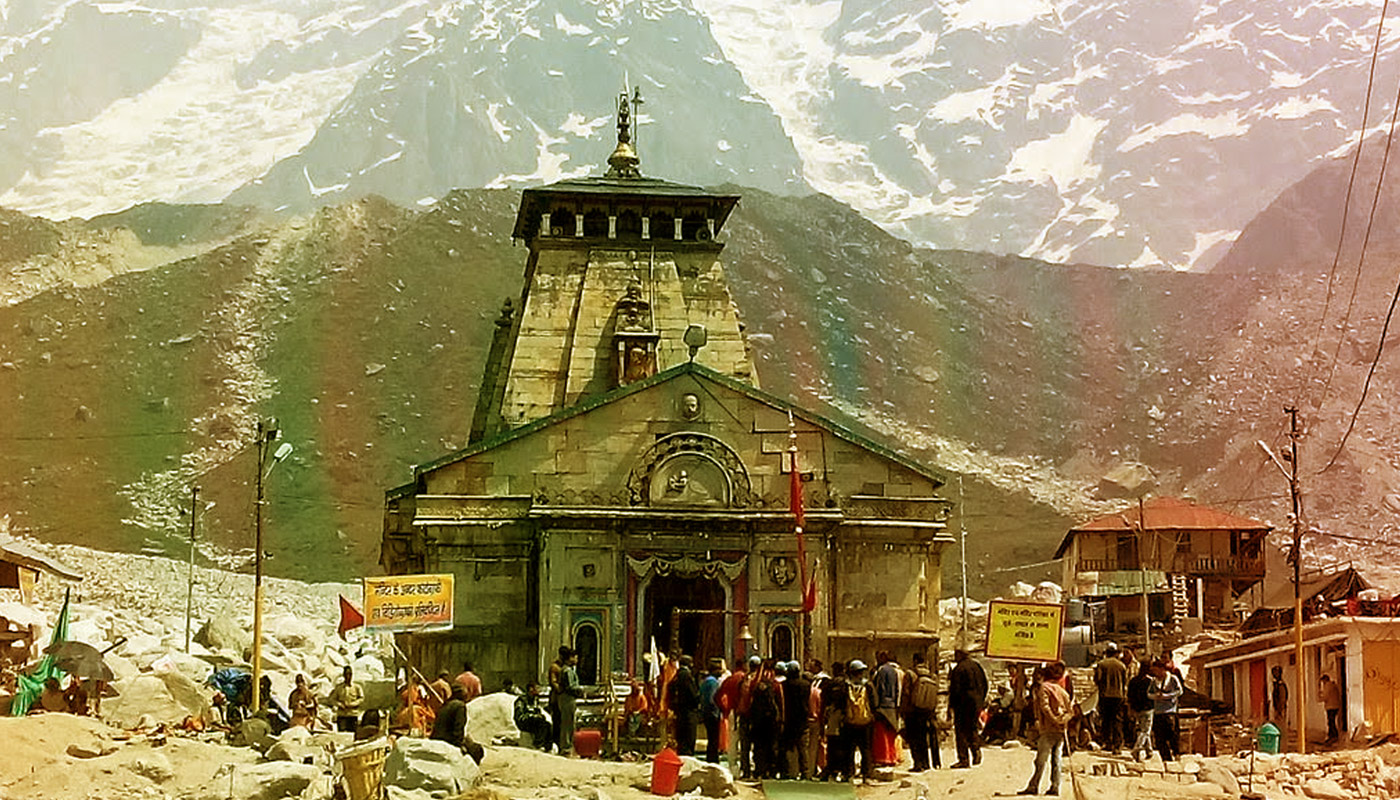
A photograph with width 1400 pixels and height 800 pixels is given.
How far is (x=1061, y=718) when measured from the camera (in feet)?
66.0

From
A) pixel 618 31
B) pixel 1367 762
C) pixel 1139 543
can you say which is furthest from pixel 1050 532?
pixel 1367 762

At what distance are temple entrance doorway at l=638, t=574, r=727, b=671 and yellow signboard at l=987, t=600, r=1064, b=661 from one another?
1147 centimetres

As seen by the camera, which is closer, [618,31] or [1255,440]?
[618,31]

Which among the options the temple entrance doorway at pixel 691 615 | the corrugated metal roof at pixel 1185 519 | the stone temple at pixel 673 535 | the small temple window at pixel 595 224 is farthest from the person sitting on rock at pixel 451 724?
the corrugated metal roof at pixel 1185 519

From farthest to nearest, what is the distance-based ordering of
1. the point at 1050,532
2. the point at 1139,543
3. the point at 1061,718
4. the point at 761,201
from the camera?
the point at 761,201 → the point at 1050,532 → the point at 1139,543 → the point at 1061,718

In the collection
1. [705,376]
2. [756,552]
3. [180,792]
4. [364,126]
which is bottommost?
[180,792]

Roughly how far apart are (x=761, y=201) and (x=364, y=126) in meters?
27.0

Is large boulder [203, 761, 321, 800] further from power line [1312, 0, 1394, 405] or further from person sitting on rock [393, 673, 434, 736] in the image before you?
power line [1312, 0, 1394, 405]

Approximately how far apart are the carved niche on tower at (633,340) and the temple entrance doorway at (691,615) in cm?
579

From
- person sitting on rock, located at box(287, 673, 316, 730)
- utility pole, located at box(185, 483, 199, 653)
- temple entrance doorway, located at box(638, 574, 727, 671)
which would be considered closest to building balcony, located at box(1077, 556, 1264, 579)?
temple entrance doorway, located at box(638, 574, 727, 671)

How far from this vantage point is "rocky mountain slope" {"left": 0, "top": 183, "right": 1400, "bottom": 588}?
6400 centimetres

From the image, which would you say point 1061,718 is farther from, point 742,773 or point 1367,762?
point 1367,762

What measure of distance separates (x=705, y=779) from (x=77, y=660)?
487 inches

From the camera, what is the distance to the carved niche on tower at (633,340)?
39.2 m
